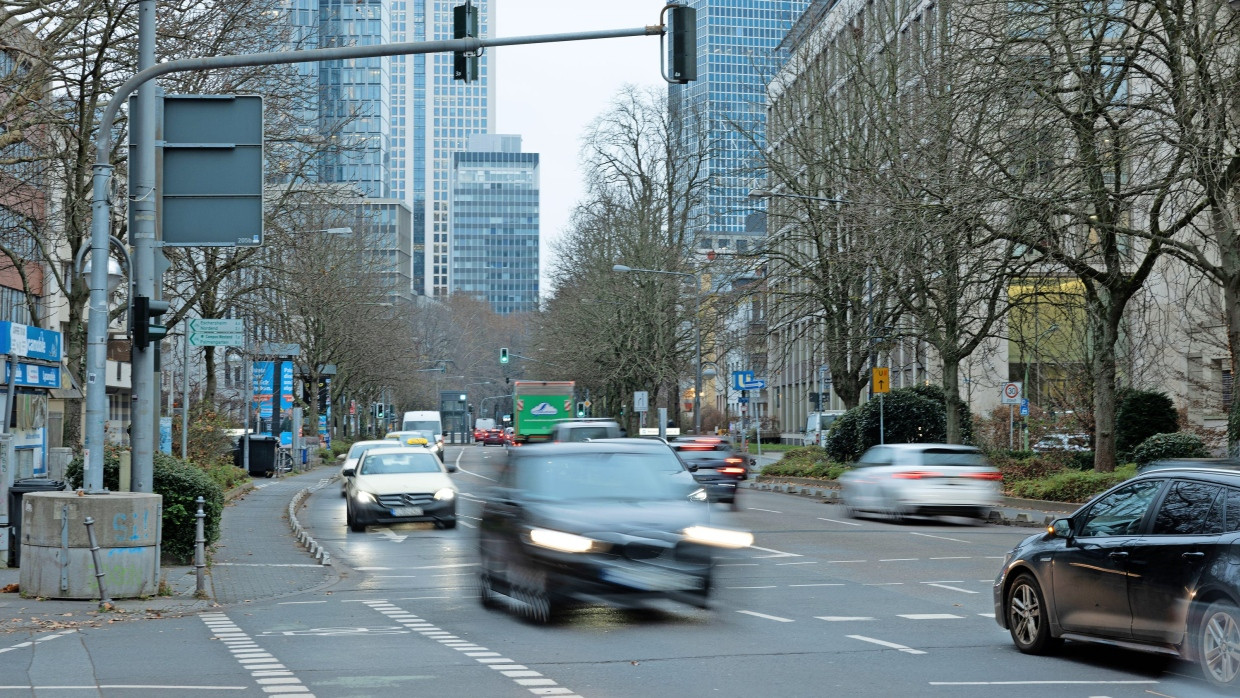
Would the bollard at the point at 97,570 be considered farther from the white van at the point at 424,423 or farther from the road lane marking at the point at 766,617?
the white van at the point at 424,423

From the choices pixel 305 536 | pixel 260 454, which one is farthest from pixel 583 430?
pixel 260 454

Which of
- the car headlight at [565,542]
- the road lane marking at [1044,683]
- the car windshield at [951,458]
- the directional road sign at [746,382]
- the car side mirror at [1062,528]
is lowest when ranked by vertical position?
the road lane marking at [1044,683]

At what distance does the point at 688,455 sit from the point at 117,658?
75.7ft

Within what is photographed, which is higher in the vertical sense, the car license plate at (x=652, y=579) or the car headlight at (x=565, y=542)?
the car headlight at (x=565, y=542)

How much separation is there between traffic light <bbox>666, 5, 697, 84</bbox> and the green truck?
41.7 m

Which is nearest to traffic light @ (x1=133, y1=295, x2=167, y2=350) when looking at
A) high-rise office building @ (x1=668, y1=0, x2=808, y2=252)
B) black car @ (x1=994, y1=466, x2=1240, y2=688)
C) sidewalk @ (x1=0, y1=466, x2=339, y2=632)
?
sidewalk @ (x1=0, y1=466, x2=339, y2=632)

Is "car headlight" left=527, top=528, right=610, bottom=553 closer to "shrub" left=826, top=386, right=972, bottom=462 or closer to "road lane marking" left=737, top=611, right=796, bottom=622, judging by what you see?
"road lane marking" left=737, top=611, right=796, bottom=622

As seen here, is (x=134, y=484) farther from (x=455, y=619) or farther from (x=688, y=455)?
(x=688, y=455)

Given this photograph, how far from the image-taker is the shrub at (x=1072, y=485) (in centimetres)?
2711

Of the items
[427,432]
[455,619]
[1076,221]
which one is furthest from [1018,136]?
[427,432]

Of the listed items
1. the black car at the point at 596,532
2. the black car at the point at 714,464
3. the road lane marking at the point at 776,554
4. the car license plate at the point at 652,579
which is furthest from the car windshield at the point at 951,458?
the car license plate at the point at 652,579

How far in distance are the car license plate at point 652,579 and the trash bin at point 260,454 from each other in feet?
135

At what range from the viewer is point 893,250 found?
1197 inches

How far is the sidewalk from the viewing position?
1302 cm
